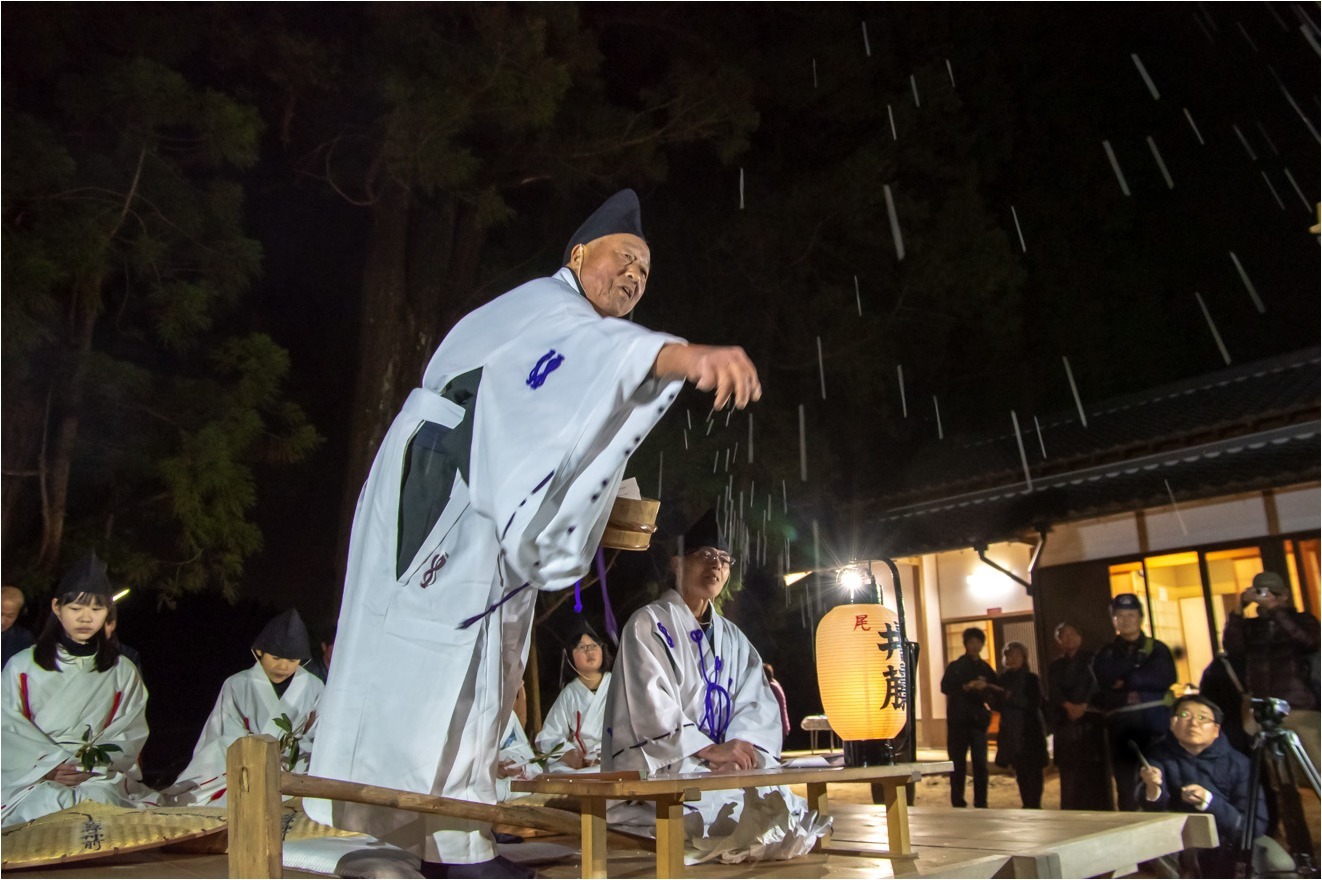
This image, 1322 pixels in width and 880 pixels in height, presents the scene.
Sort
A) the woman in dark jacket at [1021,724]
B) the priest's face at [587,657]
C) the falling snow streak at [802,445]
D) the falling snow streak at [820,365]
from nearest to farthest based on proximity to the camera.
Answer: the priest's face at [587,657] < the woman in dark jacket at [1021,724] < the falling snow streak at [802,445] < the falling snow streak at [820,365]

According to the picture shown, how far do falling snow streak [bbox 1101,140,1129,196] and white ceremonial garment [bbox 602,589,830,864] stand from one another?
13960mm

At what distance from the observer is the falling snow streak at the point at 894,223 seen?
10.8 metres

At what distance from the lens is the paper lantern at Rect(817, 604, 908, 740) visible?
3.42 meters

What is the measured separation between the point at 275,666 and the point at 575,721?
6.78 feet

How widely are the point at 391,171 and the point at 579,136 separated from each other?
1.76 metres

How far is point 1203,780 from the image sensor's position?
5.87 m

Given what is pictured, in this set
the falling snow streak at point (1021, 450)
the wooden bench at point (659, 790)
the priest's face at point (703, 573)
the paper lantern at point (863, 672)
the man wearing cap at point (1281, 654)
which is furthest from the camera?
→ the falling snow streak at point (1021, 450)

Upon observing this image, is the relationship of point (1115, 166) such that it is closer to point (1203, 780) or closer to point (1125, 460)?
point (1125, 460)

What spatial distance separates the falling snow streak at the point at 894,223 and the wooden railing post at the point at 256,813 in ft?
32.3

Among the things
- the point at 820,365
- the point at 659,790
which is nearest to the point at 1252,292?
the point at 820,365

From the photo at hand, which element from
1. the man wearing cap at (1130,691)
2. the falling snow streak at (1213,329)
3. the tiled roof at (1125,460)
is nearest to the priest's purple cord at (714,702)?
the man wearing cap at (1130,691)

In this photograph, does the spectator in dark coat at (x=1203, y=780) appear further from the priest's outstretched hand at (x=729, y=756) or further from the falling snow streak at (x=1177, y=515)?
the falling snow streak at (x=1177, y=515)

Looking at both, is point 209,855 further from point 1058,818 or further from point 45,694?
point 1058,818

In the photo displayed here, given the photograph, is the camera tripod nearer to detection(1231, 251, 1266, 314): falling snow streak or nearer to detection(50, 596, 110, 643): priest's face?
detection(50, 596, 110, 643): priest's face
